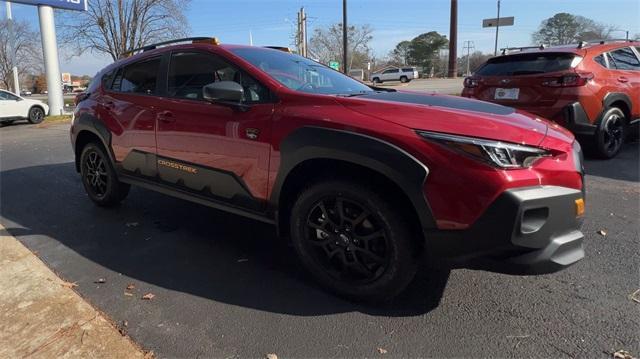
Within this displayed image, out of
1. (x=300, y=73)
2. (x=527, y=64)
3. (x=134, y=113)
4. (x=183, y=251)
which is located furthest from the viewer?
(x=527, y=64)

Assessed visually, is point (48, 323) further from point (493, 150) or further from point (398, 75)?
point (398, 75)

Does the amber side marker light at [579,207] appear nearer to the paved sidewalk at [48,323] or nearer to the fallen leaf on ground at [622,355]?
the fallen leaf on ground at [622,355]

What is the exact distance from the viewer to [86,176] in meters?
5.14

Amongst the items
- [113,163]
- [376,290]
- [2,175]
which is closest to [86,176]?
[113,163]

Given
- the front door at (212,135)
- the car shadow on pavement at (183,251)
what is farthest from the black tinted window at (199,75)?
the car shadow on pavement at (183,251)

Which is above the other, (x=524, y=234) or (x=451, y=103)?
(x=451, y=103)

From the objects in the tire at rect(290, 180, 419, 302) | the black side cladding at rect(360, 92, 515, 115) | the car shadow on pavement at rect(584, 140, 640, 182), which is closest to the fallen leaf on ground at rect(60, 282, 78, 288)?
the tire at rect(290, 180, 419, 302)

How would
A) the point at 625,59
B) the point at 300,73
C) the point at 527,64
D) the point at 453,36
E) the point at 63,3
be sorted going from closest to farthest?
the point at 300,73 < the point at 527,64 < the point at 625,59 < the point at 63,3 < the point at 453,36

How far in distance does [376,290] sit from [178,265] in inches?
62.8

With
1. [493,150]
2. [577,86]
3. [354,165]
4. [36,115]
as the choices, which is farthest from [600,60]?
[36,115]

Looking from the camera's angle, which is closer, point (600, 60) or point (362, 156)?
point (362, 156)

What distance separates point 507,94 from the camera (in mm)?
6430

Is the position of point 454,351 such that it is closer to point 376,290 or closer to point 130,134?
point 376,290

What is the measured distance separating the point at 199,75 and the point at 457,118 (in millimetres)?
2195
